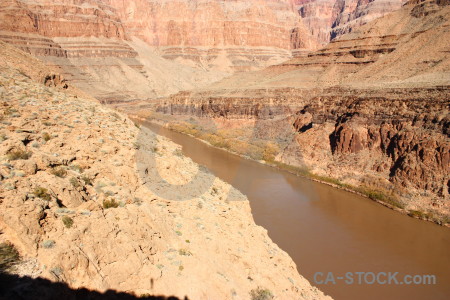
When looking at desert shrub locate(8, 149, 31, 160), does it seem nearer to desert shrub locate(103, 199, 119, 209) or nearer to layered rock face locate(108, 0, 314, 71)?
desert shrub locate(103, 199, 119, 209)

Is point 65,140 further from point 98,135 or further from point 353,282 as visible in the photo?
point 353,282

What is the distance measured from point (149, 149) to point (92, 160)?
371 centimetres

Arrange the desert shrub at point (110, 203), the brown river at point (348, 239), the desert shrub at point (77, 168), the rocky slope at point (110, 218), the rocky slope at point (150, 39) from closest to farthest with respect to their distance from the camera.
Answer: the rocky slope at point (110, 218), the desert shrub at point (110, 203), the desert shrub at point (77, 168), the brown river at point (348, 239), the rocky slope at point (150, 39)

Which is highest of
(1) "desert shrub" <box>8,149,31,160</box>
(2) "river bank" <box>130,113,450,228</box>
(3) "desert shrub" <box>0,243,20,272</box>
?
(1) "desert shrub" <box>8,149,31,160</box>

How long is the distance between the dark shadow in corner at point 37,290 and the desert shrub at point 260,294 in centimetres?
454

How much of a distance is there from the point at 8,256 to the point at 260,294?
674 centimetres

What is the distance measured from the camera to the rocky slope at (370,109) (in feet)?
82.6

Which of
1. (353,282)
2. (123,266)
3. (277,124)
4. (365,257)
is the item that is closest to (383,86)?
(277,124)

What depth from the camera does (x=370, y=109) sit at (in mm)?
33406

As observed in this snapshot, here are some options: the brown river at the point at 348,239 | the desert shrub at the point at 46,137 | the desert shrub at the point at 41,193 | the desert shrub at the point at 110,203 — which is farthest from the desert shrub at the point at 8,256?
the brown river at the point at 348,239

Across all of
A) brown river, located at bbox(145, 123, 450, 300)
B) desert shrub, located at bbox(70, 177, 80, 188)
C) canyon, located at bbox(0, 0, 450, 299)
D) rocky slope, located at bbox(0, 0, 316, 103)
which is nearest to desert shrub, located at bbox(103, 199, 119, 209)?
canyon, located at bbox(0, 0, 450, 299)

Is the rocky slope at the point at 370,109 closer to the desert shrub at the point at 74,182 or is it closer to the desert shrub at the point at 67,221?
the desert shrub at the point at 74,182

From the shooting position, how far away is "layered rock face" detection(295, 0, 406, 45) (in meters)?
146

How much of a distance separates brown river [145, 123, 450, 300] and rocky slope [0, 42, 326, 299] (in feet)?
13.8
